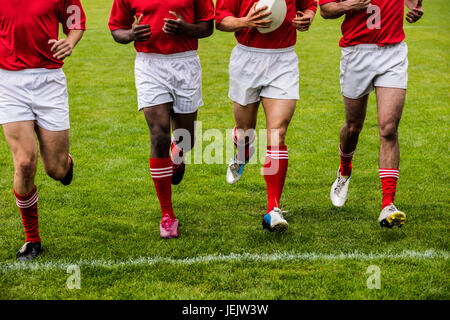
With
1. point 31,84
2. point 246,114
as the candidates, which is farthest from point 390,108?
point 31,84

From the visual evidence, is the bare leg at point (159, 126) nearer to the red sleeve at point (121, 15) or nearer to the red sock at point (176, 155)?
the red sleeve at point (121, 15)

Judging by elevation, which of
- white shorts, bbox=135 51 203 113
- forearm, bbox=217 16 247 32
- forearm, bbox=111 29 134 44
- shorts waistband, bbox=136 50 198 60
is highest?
forearm, bbox=217 16 247 32

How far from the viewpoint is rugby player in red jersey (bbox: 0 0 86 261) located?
4.71 m

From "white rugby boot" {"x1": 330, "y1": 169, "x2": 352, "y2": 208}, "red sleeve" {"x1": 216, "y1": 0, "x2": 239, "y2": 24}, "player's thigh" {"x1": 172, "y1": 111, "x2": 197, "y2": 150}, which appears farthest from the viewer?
"white rugby boot" {"x1": 330, "y1": 169, "x2": 352, "y2": 208}

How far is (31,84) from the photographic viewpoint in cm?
479

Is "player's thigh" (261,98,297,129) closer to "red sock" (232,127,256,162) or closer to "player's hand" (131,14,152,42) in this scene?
"red sock" (232,127,256,162)

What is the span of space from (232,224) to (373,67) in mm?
1922

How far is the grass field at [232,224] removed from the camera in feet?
14.4

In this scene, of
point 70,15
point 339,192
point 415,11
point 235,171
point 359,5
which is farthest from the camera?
point 235,171

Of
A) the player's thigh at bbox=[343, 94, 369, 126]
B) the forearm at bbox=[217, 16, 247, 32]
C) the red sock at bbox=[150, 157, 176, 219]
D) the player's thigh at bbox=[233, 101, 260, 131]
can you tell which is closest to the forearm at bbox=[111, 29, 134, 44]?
the forearm at bbox=[217, 16, 247, 32]

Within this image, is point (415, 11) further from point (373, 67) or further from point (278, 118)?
point (278, 118)

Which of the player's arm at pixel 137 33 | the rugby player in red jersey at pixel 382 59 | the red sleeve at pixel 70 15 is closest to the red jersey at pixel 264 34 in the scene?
the rugby player in red jersey at pixel 382 59

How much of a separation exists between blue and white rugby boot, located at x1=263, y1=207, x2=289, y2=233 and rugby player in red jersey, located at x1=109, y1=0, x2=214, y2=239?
85 cm
